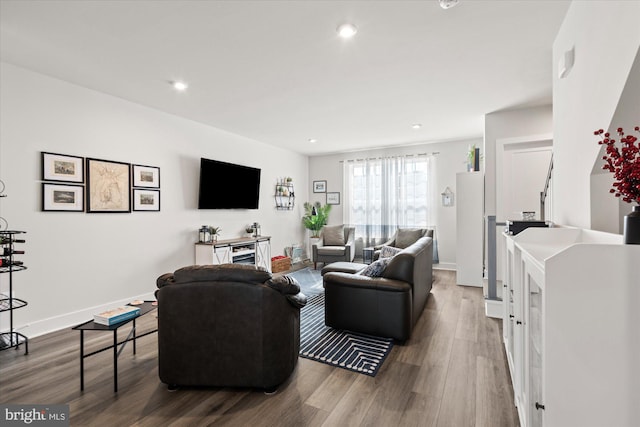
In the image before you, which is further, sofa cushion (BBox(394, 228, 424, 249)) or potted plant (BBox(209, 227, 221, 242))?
sofa cushion (BBox(394, 228, 424, 249))

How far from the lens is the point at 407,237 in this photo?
5758mm

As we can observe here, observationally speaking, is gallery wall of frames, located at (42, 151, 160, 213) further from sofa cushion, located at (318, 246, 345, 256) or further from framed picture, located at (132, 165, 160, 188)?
sofa cushion, located at (318, 246, 345, 256)

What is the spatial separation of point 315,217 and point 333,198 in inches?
26.1

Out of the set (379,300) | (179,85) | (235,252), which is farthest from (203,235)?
(379,300)

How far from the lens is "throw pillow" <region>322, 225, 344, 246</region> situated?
6.51 metres

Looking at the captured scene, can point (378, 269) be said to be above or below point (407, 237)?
below

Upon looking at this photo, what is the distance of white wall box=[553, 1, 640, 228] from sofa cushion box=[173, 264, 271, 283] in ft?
6.35

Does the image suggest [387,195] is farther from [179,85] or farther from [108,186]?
[108,186]

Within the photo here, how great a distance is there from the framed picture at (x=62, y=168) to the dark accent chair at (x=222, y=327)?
217 cm

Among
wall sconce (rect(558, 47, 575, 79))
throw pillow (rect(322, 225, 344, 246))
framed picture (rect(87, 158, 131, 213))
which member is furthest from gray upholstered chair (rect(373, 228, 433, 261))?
framed picture (rect(87, 158, 131, 213))

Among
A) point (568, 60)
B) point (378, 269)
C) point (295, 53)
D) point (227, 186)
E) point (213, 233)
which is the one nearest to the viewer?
point (568, 60)

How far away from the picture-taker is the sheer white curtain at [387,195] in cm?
632

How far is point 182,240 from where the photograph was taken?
14.8 ft

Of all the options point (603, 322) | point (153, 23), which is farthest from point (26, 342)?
point (603, 322)
